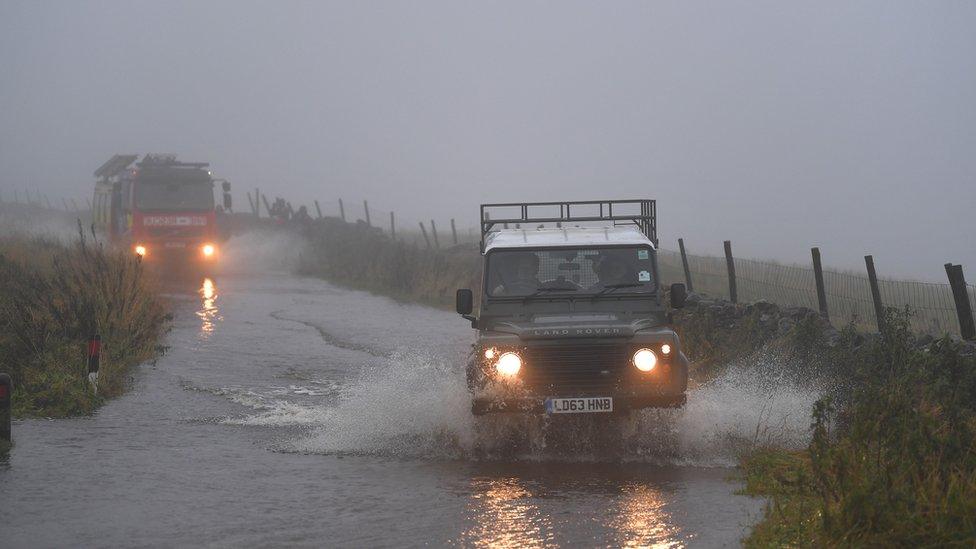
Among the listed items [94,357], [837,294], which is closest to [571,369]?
[94,357]

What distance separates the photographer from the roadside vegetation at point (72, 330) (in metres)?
13.5

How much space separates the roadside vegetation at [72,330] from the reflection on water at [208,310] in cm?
96

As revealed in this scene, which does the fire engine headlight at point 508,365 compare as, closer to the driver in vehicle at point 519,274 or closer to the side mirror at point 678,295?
the driver in vehicle at point 519,274

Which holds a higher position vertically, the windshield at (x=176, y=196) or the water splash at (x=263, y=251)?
the windshield at (x=176, y=196)

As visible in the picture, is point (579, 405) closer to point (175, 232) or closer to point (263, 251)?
point (175, 232)

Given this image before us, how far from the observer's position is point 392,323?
24.6m

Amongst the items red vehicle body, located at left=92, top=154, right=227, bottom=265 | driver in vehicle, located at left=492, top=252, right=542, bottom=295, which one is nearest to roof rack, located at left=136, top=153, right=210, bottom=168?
red vehicle body, located at left=92, top=154, right=227, bottom=265

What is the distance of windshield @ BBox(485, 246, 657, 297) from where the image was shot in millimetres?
11180

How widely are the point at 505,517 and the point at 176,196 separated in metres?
28.0

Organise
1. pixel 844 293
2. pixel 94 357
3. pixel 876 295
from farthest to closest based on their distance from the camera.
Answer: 1. pixel 844 293
2. pixel 876 295
3. pixel 94 357

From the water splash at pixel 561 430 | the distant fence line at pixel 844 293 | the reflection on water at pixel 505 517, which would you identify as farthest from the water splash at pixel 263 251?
the reflection on water at pixel 505 517

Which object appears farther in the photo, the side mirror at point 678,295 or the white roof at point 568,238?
the white roof at point 568,238

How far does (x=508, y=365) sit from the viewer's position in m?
9.85

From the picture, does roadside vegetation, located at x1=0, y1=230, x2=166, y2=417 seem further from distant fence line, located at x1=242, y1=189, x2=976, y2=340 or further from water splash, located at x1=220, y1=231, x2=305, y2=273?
water splash, located at x1=220, y1=231, x2=305, y2=273
